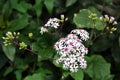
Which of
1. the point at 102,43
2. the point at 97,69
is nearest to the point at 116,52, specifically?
the point at 102,43

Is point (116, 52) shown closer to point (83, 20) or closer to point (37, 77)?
point (83, 20)

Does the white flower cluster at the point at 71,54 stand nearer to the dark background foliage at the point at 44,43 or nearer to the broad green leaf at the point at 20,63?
the dark background foliage at the point at 44,43

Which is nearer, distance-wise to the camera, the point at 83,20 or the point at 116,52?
the point at 83,20

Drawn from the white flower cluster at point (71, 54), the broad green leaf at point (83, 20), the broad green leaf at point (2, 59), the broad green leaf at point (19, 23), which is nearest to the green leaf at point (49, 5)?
the broad green leaf at point (19, 23)

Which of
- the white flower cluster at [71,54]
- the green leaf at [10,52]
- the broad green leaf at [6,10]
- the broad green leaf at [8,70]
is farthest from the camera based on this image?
the broad green leaf at [6,10]

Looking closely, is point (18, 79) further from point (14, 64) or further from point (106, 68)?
point (106, 68)

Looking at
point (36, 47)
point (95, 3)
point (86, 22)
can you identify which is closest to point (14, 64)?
point (36, 47)
